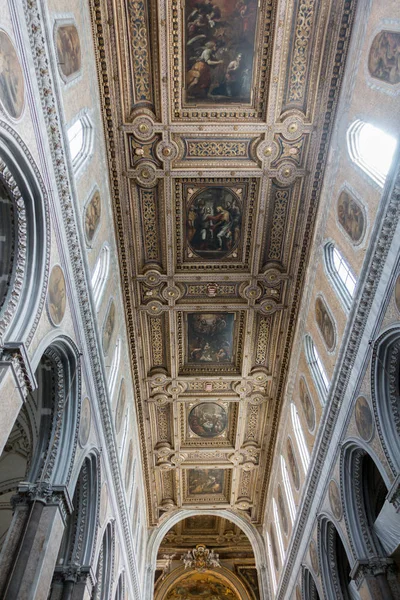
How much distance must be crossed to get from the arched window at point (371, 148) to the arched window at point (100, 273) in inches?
245

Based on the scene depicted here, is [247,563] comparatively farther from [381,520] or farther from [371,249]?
[371,249]

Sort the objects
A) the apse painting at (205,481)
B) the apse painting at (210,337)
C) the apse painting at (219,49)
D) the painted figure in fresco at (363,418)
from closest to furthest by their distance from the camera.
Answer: the painted figure in fresco at (363,418) < the apse painting at (219,49) < the apse painting at (210,337) < the apse painting at (205,481)

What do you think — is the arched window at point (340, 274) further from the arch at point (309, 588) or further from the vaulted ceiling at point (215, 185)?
the arch at point (309, 588)

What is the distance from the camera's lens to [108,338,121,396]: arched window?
1220cm

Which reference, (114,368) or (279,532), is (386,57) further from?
(279,532)

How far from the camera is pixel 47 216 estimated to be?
23.0 ft

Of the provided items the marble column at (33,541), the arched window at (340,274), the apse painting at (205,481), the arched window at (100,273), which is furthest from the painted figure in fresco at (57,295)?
the apse painting at (205,481)

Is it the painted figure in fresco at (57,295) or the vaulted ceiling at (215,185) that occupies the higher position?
the vaulted ceiling at (215,185)

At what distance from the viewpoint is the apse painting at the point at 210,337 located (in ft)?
48.8

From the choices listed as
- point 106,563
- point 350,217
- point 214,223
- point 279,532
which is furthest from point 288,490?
→ point 350,217

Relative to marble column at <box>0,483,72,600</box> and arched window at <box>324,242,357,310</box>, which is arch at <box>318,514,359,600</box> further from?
marble column at <box>0,483,72,600</box>

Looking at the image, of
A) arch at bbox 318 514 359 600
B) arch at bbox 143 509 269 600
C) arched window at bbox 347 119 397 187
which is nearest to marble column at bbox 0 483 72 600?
arch at bbox 318 514 359 600

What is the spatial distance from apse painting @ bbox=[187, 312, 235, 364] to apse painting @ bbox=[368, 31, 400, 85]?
8.38 meters

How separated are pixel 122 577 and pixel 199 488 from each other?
7.23 m
